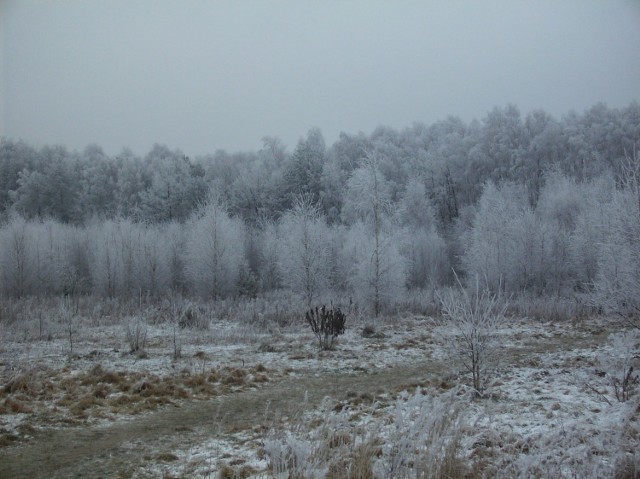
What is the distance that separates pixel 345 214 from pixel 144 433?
40667mm

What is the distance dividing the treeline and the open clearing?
6071 mm

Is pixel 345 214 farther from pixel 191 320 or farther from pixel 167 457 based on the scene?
pixel 167 457

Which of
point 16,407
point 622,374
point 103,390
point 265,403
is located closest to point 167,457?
point 265,403

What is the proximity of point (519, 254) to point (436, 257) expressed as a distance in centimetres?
880

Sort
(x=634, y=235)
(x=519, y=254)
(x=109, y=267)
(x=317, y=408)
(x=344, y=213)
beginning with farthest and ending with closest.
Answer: (x=344, y=213) < (x=109, y=267) < (x=519, y=254) < (x=634, y=235) < (x=317, y=408)

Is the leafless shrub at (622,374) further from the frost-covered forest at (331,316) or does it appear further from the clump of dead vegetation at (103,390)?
the clump of dead vegetation at (103,390)

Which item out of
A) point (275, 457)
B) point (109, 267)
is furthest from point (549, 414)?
point (109, 267)

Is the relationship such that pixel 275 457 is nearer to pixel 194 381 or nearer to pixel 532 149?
pixel 194 381

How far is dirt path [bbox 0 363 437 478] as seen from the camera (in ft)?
18.3

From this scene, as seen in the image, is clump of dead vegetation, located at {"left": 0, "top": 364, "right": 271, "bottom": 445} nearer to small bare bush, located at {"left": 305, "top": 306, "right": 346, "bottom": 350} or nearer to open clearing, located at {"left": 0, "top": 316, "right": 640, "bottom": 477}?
open clearing, located at {"left": 0, "top": 316, "right": 640, "bottom": 477}

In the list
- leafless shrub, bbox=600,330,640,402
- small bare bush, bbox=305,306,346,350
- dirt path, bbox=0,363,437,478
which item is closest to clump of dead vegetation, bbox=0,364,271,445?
dirt path, bbox=0,363,437,478

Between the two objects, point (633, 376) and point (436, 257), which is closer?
point (633, 376)

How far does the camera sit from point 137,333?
13.1 metres

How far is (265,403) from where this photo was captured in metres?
8.52
